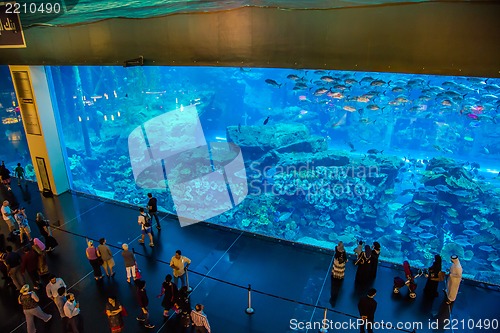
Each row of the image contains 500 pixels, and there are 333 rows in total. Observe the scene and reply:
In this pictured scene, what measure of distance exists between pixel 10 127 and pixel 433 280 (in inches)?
885

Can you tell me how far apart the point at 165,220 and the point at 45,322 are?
400 cm

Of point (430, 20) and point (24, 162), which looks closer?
point (430, 20)

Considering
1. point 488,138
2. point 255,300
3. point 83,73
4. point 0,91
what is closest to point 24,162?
point 0,91

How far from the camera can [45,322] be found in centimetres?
596

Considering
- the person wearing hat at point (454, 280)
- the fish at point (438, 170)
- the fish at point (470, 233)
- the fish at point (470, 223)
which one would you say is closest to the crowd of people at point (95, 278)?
the person wearing hat at point (454, 280)

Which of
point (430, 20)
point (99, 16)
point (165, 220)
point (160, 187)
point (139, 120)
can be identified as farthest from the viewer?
point (139, 120)

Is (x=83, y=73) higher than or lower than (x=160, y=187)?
higher

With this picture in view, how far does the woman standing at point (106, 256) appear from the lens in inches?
268

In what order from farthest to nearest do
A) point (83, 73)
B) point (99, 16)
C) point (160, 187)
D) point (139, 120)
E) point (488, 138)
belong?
point (83, 73) → point (139, 120) → point (488, 138) → point (160, 187) → point (99, 16)

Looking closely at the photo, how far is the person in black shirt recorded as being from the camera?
5.56m

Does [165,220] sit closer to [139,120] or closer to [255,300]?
[255,300]

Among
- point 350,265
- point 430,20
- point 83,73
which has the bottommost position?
point 350,265

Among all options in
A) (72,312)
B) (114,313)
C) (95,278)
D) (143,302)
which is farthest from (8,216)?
(114,313)

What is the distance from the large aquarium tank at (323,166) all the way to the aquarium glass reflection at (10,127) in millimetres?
2841
